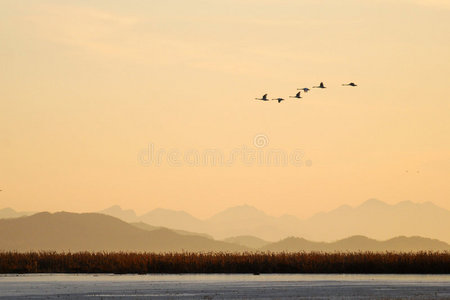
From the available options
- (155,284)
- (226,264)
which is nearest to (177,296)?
(155,284)

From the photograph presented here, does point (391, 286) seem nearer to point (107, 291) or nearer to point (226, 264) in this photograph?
point (107, 291)

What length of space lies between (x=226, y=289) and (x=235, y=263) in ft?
83.0

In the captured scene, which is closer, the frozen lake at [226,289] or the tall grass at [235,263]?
the frozen lake at [226,289]

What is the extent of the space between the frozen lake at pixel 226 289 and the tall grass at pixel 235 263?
968cm

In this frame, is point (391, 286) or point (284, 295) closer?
point (284, 295)

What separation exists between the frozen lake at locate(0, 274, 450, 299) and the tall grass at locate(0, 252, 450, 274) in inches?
381

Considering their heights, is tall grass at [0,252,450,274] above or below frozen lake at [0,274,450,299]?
above

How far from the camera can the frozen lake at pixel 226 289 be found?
53.4 m

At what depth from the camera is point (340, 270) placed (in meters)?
85.4

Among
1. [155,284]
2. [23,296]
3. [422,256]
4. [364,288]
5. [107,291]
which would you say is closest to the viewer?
[23,296]

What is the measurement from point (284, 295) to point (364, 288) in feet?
29.7

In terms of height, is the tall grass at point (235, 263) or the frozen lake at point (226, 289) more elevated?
the tall grass at point (235, 263)

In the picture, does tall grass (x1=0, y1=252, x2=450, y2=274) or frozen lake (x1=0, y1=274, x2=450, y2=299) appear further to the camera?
tall grass (x1=0, y1=252, x2=450, y2=274)

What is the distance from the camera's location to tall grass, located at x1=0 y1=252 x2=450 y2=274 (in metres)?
84.5
